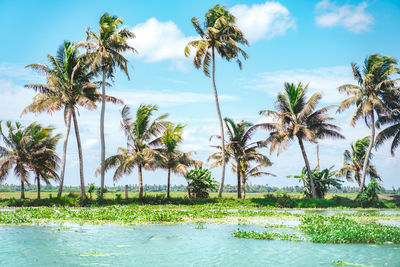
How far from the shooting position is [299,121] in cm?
3114

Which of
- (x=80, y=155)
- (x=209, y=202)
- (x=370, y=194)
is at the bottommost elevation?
(x=209, y=202)

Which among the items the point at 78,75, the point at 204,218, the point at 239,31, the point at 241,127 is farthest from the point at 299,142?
the point at 78,75

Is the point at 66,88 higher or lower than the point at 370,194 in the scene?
higher

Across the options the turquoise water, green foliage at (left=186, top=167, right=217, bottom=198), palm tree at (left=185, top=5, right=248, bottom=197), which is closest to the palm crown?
palm tree at (left=185, top=5, right=248, bottom=197)

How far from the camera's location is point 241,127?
32.7 m

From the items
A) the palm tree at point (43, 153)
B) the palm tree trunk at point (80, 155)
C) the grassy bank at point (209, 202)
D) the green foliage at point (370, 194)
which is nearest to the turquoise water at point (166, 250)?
the grassy bank at point (209, 202)

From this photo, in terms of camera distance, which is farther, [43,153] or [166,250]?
[43,153]

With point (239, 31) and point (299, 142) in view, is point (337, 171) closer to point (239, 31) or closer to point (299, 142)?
point (299, 142)

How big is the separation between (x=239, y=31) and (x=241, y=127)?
7.72m

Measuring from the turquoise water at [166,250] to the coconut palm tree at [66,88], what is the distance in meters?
16.8

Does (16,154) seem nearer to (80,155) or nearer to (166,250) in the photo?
(80,155)

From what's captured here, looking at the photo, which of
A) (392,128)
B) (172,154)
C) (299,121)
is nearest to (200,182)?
(172,154)

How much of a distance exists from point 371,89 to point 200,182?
15515mm

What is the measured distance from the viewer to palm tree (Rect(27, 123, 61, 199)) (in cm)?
3181
